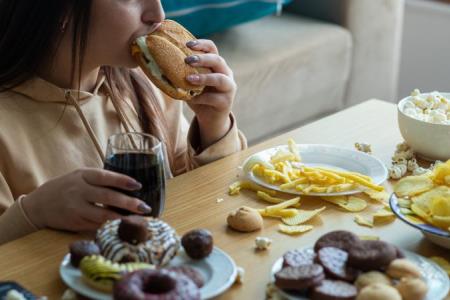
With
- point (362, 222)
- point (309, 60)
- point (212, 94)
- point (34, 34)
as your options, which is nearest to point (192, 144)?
point (212, 94)

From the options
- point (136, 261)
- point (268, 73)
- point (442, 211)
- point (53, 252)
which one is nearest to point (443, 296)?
point (442, 211)

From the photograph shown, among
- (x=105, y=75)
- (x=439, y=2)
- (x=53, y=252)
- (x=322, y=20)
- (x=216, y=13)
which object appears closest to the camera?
(x=53, y=252)

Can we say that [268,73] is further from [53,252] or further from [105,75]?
[53,252]

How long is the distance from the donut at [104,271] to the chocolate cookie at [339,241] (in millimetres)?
223

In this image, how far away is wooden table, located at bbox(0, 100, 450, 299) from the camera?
1136 mm

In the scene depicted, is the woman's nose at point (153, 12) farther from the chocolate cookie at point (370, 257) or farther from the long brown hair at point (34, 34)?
the chocolate cookie at point (370, 257)

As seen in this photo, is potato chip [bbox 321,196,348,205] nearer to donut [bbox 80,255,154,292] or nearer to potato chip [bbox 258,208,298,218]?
potato chip [bbox 258,208,298,218]

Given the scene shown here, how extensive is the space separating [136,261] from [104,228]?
0.07 m

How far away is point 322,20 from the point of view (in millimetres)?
3324

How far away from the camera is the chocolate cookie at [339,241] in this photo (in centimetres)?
111

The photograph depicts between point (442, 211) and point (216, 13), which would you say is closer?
point (442, 211)

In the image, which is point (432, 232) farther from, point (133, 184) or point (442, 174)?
point (133, 184)

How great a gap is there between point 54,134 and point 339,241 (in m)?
0.62

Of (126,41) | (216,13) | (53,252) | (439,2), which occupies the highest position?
(126,41)
